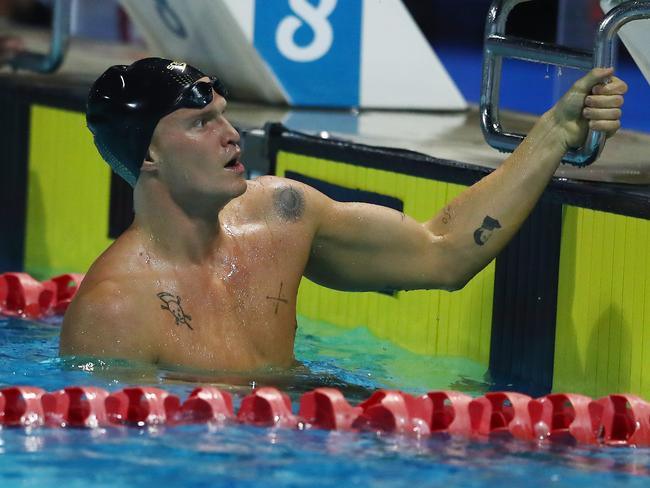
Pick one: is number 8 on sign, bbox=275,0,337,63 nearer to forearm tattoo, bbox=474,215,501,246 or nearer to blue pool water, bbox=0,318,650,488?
forearm tattoo, bbox=474,215,501,246

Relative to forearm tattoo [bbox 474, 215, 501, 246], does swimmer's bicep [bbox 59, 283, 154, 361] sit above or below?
below

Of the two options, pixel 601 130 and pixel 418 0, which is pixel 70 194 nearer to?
pixel 601 130

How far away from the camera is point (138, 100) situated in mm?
3205

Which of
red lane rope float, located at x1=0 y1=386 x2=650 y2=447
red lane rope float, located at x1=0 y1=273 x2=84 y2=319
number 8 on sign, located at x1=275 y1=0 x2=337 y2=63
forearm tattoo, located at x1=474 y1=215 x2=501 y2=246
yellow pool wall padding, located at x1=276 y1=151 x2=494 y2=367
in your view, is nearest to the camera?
red lane rope float, located at x1=0 y1=386 x2=650 y2=447

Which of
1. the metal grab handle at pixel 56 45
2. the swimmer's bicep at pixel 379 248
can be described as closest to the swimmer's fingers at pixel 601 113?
the swimmer's bicep at pixel 379 248

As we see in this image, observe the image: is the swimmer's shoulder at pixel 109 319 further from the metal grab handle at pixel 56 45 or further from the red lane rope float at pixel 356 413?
the metal grab handle at pixel 56 45

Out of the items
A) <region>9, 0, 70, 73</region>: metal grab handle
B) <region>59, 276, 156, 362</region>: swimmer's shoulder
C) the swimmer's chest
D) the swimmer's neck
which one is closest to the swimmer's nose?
the swimmer's neck

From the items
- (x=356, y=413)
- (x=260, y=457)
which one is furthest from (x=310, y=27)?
(x=260, y=457)

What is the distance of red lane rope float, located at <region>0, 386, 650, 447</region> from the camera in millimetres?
2938

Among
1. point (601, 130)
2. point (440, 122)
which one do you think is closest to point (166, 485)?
point (601, 130)

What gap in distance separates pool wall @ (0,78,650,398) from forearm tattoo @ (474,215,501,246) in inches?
11.5

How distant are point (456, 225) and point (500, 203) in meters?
0.13

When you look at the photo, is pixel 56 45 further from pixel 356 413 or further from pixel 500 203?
pixel 356 413

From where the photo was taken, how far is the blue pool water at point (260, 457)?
8.49 ft
